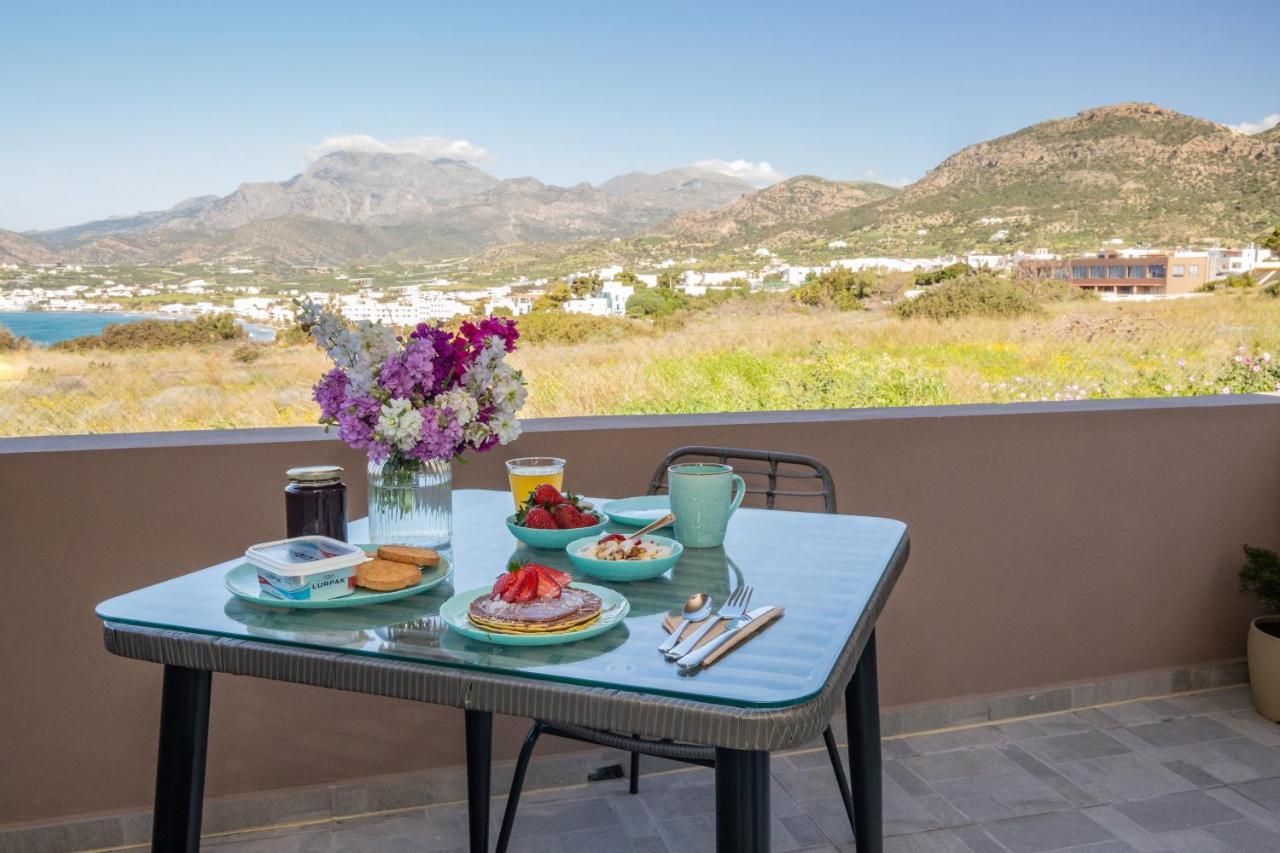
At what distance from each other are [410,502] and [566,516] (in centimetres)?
22

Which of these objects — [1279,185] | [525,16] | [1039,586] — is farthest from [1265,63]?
[1039,586]

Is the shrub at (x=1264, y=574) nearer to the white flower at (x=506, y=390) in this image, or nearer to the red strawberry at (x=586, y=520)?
the red strawberry at (x=586, y=520)

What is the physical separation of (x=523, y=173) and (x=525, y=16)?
5.09 ft

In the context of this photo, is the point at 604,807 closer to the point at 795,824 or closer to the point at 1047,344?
the point at 795,824

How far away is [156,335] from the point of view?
555 cm

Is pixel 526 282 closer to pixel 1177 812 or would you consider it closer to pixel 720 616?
pixel 1177 812

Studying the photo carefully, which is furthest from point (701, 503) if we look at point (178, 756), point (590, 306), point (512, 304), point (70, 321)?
point (70, 321)

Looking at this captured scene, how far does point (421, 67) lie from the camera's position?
927cm

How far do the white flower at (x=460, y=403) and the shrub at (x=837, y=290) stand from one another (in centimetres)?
583

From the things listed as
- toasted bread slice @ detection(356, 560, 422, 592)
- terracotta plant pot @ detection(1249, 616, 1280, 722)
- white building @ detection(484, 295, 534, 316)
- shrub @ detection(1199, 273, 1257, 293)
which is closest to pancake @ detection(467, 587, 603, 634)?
toasted bread slice @ detection(356, 560, 422, 592)

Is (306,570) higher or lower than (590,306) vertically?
lower

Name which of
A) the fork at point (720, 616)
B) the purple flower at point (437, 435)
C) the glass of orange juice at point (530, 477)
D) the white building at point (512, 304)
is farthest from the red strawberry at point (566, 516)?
the white building at point (512, 304)

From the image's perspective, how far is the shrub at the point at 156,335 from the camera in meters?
5.50

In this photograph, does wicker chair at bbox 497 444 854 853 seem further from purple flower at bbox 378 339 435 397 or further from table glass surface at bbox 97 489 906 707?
purple flower at bbox 378 339 435 397
